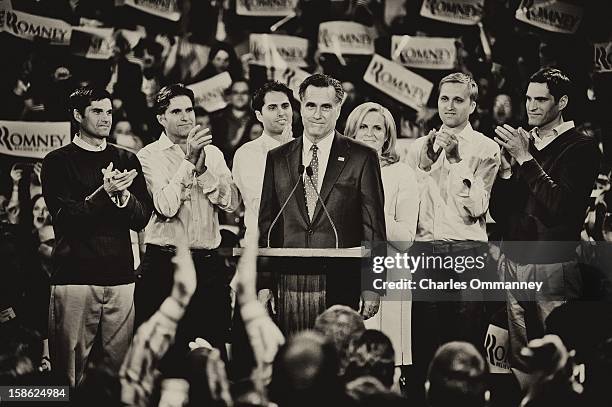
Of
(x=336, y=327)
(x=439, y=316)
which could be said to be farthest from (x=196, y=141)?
(x=439, y=316)

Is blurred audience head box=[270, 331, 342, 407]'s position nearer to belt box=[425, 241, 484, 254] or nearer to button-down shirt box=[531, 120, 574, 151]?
belt box=[425, 241, 484, 254]

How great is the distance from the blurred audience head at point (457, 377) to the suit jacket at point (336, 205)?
0.67 meters

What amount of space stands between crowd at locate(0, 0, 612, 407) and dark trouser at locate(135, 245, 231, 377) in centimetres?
1

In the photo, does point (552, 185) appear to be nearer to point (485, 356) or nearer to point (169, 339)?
point (485, 356)

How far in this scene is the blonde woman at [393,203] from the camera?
4.19 m

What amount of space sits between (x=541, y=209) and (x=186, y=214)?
1792 millimetres

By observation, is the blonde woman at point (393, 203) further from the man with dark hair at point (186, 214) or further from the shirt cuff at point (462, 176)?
the man with dark hair at point (186, 214)

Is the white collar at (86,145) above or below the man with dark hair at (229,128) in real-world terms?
below

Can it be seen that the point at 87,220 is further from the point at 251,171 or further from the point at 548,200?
the point at 548,200

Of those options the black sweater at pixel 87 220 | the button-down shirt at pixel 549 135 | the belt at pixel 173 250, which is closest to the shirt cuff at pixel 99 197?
the black sweater at pixel 87 220

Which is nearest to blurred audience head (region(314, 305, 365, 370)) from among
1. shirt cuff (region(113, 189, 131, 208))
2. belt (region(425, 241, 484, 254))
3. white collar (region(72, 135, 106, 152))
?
belt (region(425, 241, 484, 254))

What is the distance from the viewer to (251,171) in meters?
4.27

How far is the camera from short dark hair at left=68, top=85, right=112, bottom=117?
14.0 feet

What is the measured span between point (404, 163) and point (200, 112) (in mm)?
1076
